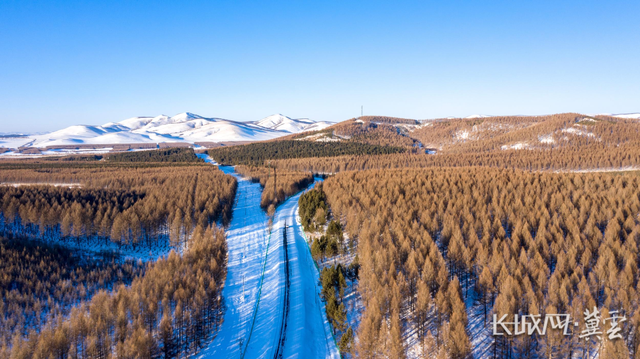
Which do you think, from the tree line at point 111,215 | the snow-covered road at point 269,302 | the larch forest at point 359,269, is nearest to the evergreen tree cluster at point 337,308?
the larch forest at point 359,269

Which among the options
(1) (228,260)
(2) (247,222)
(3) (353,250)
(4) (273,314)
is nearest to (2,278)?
(1) (228,260)

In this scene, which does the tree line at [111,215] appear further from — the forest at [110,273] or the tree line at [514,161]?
the tree line at [514,161]

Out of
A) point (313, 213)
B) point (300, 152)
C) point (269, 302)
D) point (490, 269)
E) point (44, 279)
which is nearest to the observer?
point (490, 269)

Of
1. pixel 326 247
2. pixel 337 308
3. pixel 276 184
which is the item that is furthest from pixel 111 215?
pixel 337 308

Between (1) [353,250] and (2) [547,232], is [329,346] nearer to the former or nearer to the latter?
(1) [353,250]

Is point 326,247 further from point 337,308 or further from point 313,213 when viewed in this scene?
point 313,213
